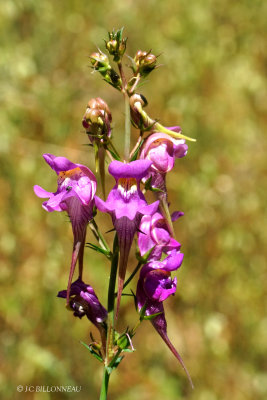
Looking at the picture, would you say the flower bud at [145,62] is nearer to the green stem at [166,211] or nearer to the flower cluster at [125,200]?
the flower cluster at [125,200]

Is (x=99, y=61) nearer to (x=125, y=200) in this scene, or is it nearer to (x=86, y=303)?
(x=125, y=200)

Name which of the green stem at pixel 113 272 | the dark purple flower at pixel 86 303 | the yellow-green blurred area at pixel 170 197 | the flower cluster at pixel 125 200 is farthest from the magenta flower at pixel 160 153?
the yellow-green blurred area at pixel 170 197

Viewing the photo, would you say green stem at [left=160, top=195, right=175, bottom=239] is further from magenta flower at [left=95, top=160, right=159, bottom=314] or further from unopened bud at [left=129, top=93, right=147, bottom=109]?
unopened bud at [left=129, top=93, right=147, bottom=109]

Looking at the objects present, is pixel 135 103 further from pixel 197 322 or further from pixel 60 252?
pixel 197 322

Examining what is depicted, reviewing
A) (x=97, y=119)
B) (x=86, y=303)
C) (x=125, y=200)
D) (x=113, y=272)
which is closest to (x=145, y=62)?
(x=97, y=119)

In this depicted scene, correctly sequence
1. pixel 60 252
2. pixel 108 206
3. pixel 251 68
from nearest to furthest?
pixel 108 206 → pixel 60 252 → pixel 251 68

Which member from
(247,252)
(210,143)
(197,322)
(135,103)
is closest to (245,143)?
(210,143)

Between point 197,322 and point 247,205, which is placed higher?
point 247,205
